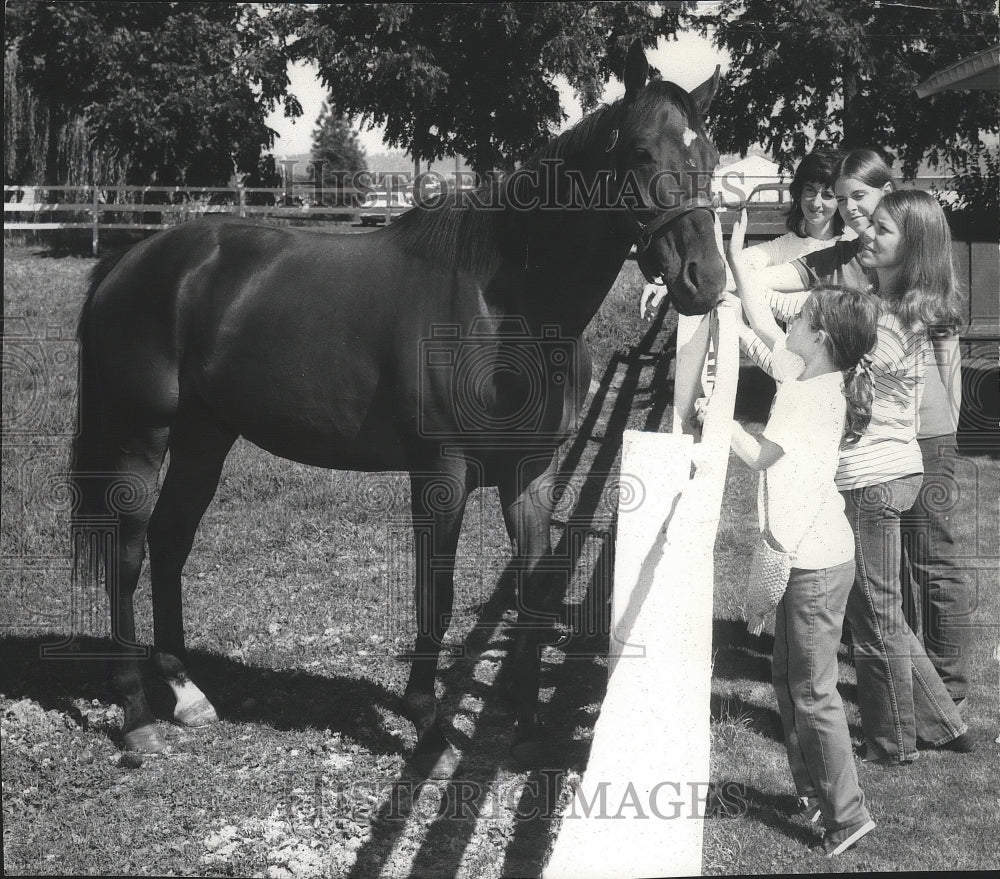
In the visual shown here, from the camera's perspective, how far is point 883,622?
3.23 metres

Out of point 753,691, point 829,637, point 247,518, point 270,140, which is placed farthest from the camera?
point 270,140

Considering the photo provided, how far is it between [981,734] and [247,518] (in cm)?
453

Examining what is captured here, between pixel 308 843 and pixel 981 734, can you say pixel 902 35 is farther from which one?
pixel 308 843

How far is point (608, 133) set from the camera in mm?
2865

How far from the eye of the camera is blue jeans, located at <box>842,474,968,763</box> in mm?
3215

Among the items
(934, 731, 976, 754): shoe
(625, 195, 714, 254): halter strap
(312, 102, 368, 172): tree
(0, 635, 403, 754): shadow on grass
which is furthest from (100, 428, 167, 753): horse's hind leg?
(312, 102, 368, 172): tree

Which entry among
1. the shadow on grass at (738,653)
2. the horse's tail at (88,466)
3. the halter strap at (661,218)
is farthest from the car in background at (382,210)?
the halter strap at (661,218)

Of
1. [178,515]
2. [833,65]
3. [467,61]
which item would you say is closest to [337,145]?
[467,61]

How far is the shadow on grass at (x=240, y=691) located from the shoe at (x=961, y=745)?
2.04m

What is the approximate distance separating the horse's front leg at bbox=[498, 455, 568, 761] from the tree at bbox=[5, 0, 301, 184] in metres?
15.6

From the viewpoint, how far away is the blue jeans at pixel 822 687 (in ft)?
8.89

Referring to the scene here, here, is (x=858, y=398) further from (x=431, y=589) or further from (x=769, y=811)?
(x=431, y=589)

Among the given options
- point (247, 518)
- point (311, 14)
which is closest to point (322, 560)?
point (247, 518)

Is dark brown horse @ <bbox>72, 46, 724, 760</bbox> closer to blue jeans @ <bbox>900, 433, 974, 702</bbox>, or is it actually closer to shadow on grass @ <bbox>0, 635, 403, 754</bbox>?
shadow on grass @ <bbox>0, 635, 403, 754</bbox>
